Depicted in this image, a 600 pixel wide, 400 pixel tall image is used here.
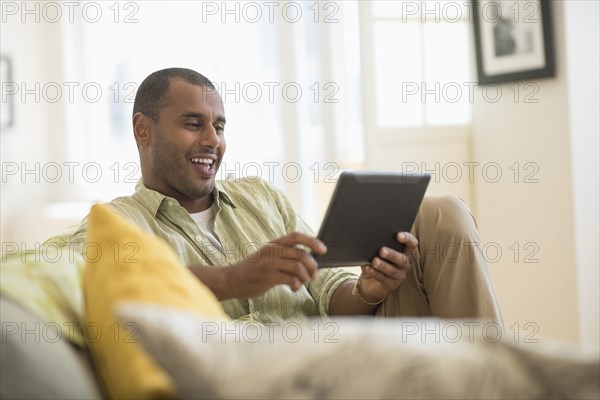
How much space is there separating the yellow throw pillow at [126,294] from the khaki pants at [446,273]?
3.14 ft

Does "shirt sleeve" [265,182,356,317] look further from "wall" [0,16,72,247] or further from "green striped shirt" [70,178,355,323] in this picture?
"wall" [0,16,72,247]

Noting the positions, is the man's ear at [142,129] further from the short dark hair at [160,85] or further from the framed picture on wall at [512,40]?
the framed picture on wall at [512,40]

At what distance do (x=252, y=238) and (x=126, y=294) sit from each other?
121cm

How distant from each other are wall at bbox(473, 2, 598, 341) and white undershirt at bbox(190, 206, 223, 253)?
189 cm

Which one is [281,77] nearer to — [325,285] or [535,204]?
[535,204]

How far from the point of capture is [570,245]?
3.60 m

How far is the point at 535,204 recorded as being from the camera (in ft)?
12.5

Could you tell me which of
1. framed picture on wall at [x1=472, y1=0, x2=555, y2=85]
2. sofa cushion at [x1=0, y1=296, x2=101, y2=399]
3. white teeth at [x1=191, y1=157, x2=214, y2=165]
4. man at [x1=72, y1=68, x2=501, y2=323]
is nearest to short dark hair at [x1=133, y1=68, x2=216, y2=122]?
man at [x1=72, y1=68, x2=501, y2=323]

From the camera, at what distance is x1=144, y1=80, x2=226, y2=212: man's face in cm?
229

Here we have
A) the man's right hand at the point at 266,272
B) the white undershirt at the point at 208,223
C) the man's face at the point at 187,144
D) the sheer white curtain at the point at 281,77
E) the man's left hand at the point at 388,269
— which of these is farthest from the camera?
the sheer white curtain at the point at 281,77

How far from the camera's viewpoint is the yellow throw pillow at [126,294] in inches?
35.0

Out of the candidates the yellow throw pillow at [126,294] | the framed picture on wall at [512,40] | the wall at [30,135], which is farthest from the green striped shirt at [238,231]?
the wall at [30,135]

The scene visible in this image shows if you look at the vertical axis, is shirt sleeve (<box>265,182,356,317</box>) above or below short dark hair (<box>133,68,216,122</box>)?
below

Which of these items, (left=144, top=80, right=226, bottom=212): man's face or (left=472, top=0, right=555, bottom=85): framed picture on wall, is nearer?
(left=144, top=80, right=226, bottom=212): man's face
